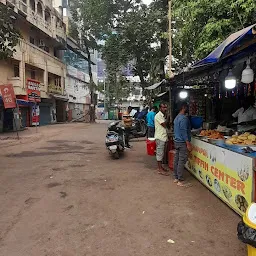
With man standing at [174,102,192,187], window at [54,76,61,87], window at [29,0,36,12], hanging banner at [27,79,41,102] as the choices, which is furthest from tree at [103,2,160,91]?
man standing at [174,102,192,187]

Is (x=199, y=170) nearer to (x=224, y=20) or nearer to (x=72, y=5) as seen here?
(x=224, y=20)

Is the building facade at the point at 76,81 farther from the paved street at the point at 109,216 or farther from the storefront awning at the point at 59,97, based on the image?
the paved street at the point at 109,216

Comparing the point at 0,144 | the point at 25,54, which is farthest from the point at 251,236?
the point at 25,54

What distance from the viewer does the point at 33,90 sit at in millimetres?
25312

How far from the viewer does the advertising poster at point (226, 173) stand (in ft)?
14.4

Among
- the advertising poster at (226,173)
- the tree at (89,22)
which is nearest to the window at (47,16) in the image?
the tree at (89,22)

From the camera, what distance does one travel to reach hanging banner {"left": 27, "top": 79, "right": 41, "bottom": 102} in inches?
942

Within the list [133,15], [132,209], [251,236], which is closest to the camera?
[251,236]

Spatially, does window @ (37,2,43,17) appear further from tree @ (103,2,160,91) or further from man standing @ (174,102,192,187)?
man standing @ (174,102,192,187)

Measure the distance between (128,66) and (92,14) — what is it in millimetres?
8824

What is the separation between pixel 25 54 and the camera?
24688mm

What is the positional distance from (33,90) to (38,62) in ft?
11.4

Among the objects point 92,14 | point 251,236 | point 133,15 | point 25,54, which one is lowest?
point 251,236

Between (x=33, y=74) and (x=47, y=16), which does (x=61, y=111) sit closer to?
(x=33, y=74)
